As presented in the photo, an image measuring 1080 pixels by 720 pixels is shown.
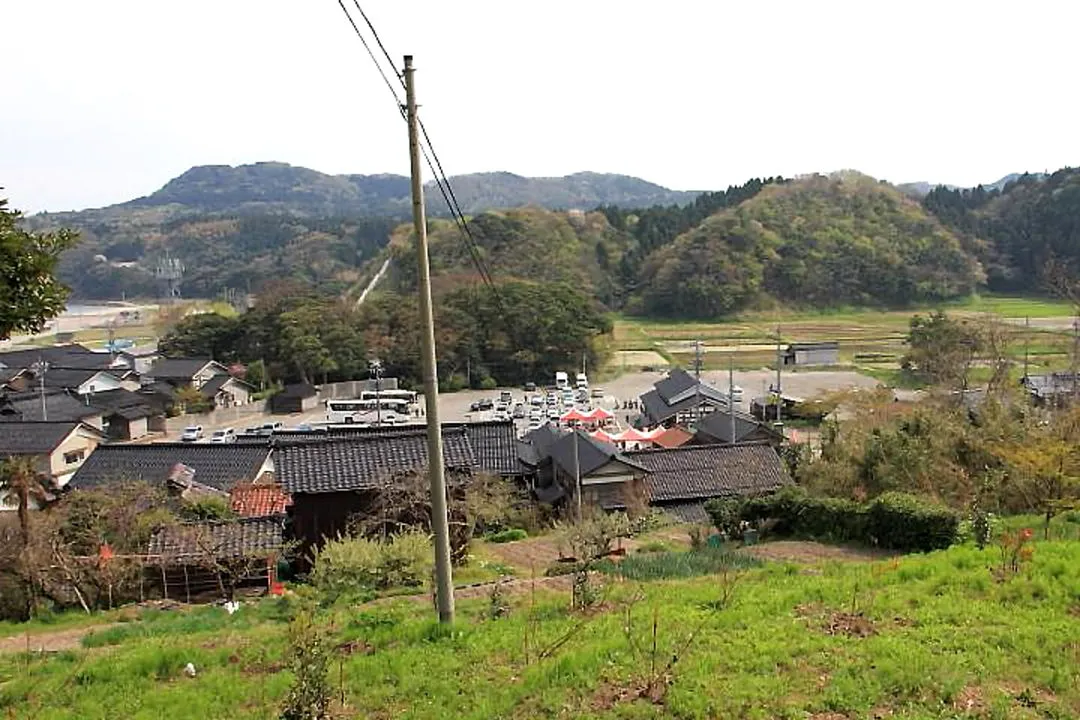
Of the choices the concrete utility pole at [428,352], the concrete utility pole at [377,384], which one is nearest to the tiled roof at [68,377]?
the concrete utility pole at [377,384]

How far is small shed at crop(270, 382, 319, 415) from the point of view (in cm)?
4200

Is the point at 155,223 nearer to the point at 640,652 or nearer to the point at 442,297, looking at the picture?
the point at 442,297

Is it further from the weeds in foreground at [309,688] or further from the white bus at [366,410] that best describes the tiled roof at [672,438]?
the weeds in foreground at [309,688]

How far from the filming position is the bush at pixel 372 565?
30.5 feet

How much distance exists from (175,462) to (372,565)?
1364 cm

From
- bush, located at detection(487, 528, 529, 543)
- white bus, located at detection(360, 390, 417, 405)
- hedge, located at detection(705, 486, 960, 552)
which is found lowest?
white bus, located at detection(360, 390, 417, 405)

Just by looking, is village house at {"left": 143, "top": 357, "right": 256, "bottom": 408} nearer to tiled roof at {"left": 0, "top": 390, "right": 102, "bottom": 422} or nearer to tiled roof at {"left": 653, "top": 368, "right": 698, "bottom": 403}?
tiled roof at {"left": 0, "top": 390, "right": 102, "bottom": 422}

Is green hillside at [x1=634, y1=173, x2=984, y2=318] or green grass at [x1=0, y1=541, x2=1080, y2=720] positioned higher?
green hillside at [x1=634, y1=173, x2=984, y2=318]

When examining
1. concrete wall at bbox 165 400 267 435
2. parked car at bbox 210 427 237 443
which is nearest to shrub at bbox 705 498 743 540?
parked car at bbox 210 427 237 443

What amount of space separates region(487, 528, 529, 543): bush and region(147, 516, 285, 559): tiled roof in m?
4.21

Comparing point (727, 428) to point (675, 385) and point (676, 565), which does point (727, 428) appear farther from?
point (676, 565)

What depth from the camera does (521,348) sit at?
47.2m

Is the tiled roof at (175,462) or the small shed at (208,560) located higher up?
the small shed at (208,560)

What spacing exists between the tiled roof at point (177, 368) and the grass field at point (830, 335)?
2479cm
